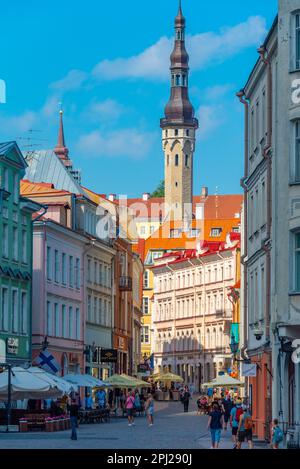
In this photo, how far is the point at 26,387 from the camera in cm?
5166

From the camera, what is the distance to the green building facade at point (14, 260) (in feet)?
226

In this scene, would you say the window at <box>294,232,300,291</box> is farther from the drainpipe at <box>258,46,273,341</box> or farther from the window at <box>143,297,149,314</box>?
the window at <box>143,297,149,314</box>

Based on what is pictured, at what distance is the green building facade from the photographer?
226 ft

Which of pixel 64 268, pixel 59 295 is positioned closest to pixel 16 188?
pixel 59 295

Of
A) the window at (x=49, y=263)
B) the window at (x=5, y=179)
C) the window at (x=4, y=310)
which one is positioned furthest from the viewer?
the window at (x=49, y=263)

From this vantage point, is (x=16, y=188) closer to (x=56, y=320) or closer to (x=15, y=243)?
(x=15, y=243)

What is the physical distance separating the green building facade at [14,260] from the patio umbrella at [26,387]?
14.5 meters

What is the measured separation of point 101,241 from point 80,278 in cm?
644

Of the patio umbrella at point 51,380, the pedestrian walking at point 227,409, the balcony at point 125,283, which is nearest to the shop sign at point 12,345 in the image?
the pedestrian walking at point 227,409

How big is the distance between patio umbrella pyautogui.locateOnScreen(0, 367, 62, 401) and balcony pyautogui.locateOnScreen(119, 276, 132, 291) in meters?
48.6

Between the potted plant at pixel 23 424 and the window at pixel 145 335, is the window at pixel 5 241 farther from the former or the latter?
the window at pixel 145 335

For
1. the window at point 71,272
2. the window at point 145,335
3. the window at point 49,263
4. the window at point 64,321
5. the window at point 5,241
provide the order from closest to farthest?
the window at point 5,241 < the window at point 49,263 < the window at point 64,321 < the window at point 71,272 < the window at point 145,335

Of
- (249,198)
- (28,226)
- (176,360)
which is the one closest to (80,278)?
(28,226)
